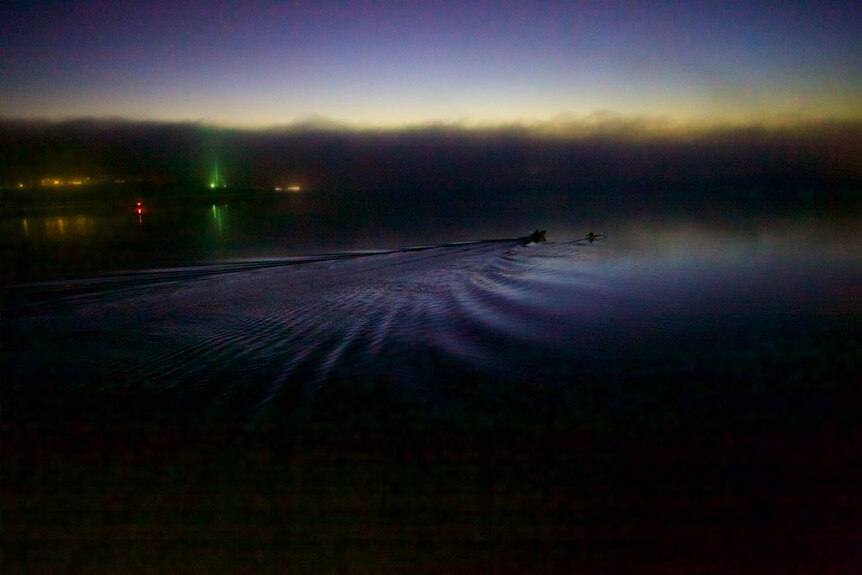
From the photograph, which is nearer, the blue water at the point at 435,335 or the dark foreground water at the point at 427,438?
the dark foreground water at the point at 427,438

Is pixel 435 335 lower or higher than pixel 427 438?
higher

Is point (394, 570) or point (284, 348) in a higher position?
point (284, 348)

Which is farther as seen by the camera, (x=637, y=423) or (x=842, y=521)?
(x=637, y=423)

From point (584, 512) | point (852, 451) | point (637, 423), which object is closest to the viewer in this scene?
point (584, 512)

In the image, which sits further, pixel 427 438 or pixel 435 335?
pixel 435 335

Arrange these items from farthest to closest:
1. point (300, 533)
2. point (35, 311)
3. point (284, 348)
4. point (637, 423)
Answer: point (35, 311), point (284, 348), point (637, 423), point (300, 533)

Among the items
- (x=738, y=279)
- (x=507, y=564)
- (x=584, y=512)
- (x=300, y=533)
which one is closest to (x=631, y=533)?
(x=584, y=512)

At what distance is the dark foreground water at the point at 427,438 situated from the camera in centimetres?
438

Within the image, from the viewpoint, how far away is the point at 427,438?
6086 millimetres

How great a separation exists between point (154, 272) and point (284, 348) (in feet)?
38.6

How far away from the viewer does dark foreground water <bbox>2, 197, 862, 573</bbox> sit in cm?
438

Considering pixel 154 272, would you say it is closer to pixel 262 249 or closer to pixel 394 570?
pixel 262 249

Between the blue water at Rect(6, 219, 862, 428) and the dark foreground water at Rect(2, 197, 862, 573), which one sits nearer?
the dark foreground water at Rect(2, 197, 862, 573)

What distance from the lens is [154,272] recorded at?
18188 millimetres
